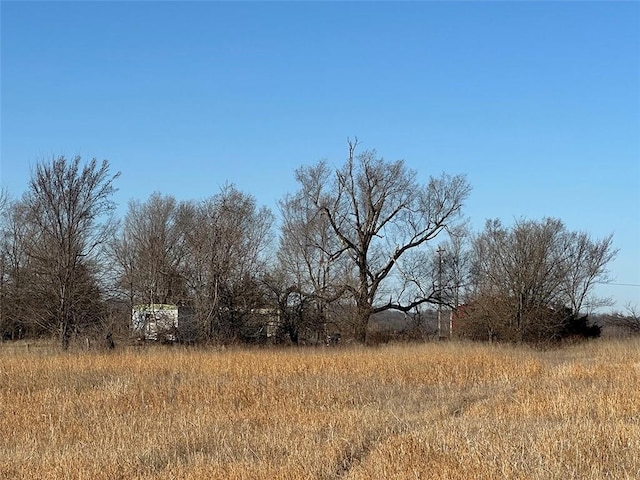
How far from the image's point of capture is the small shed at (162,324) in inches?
1167

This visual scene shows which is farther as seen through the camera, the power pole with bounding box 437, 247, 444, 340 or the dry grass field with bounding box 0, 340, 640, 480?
the power pole with bounding box 437, 247, 444, 340

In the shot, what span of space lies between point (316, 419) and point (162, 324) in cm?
2023

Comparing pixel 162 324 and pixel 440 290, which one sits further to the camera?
pixel 440 290

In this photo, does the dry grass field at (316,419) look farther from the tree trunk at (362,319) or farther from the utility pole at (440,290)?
the utility pole at (440,290)

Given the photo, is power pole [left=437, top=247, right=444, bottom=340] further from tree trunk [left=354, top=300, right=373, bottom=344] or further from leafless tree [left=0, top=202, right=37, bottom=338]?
leafless tree [left=0, top=202, right=37, bottom=338]

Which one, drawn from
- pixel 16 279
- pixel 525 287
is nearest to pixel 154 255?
pixel 16 279

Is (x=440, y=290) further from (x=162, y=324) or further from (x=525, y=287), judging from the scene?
(x=162, y=324)

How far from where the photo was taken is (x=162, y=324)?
3000 centimetres

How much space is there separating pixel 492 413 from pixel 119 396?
6.82 metres

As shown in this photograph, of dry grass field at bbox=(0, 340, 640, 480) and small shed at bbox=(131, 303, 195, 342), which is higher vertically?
small shed at bbox=(131, 303, 195, 342)

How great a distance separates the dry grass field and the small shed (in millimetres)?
10006

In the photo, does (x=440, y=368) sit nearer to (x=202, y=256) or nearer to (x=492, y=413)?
(x=492, y=413)

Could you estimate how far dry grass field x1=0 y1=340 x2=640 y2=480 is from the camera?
7.36 metres

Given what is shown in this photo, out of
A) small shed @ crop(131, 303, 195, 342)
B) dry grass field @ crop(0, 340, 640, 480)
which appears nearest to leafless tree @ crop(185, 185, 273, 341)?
small shed @ crop(131, 303, 195, 342)
